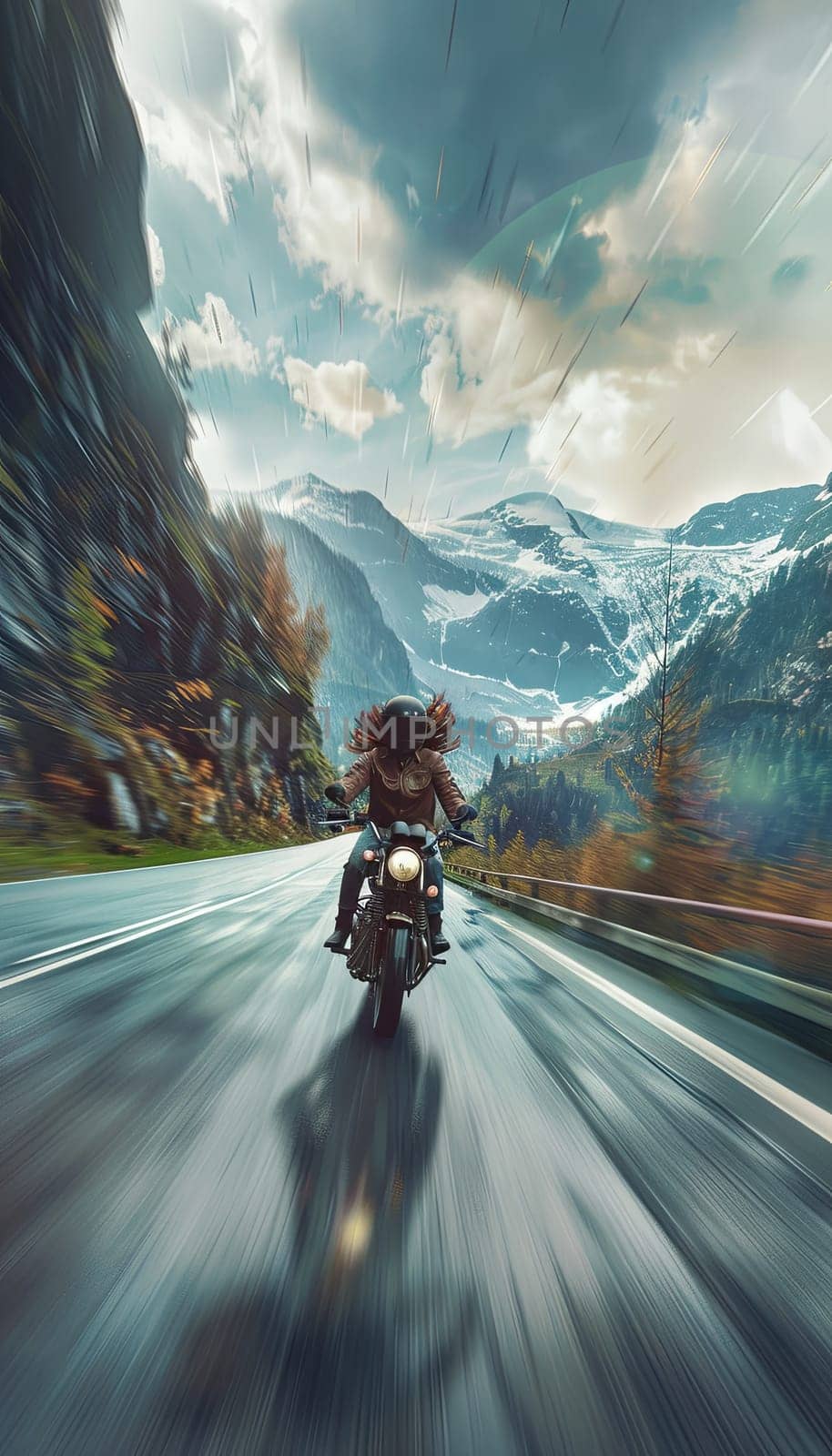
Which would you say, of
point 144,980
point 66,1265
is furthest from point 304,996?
point 66,1265

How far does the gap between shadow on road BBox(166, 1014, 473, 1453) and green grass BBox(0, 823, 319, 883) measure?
355 inches

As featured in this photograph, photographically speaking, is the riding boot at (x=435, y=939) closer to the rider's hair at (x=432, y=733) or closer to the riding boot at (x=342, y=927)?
the riding boot at (x=342, y=927)

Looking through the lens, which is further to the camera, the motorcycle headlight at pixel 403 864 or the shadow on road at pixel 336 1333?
the motorcycle headlight at pixel 403 864

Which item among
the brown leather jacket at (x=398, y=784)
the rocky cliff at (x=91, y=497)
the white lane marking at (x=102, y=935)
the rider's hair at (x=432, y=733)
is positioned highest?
the rocky cliff at (x=91, y=497)

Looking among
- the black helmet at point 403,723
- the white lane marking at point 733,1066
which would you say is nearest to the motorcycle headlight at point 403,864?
the black helmet at point 403,723

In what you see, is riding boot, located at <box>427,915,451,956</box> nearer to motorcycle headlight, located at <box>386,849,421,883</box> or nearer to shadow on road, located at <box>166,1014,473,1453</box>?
motorcycle headlight, located at <box>386,849,421,883</box>

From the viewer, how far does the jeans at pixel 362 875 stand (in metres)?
3.54

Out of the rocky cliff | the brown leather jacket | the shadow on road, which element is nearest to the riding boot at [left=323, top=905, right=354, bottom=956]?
the brown leather jacket

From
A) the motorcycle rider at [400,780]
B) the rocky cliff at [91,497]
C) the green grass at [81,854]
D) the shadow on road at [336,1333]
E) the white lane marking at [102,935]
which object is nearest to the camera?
the shadow on road at [336,1333]

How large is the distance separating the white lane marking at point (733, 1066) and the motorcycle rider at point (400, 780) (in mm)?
1509

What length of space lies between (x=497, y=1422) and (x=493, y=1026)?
8.51ft

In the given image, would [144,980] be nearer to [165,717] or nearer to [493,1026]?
[493,1026]

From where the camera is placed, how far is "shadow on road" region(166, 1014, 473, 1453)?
1.12 metres

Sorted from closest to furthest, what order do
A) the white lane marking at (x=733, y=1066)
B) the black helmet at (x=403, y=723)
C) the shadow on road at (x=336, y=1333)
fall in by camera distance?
1. the shadow on road at (x=336, y=1333)
2. the white lane marking at (x=733, y=1066)
3. the black helmet at (x=403, y=723)
